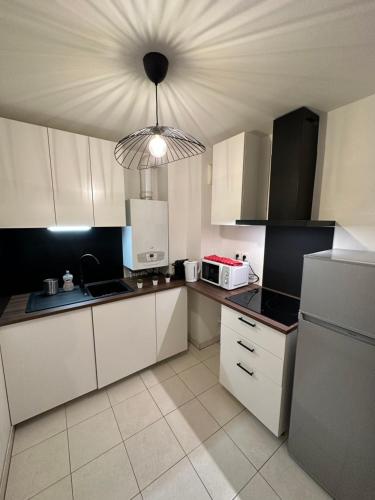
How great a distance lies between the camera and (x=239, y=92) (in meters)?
1.27

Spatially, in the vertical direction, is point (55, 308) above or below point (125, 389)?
above

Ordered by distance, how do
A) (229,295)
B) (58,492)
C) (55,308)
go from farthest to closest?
(229,295) → (55,308) → (58,492)

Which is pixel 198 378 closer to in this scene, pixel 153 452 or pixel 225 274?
pixel 153 452

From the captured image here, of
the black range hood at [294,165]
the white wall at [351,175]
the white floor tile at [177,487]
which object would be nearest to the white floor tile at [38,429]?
the white floor tile at [177,487]

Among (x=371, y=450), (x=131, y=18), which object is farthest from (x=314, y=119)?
(x=371, y=450)

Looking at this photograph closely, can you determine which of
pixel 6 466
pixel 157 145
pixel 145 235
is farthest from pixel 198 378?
pixel 157 145

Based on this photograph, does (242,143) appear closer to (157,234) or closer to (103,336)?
(157,234)

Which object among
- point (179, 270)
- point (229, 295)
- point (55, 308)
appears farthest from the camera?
point (179, 270)

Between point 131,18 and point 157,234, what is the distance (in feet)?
Result: 5.33

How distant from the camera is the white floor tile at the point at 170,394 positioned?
1718mm

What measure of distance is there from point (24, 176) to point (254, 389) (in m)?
2.37

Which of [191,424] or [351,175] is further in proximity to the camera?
[191,424]

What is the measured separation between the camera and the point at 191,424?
1.56m

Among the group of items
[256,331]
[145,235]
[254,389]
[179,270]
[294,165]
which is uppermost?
[294,165]
